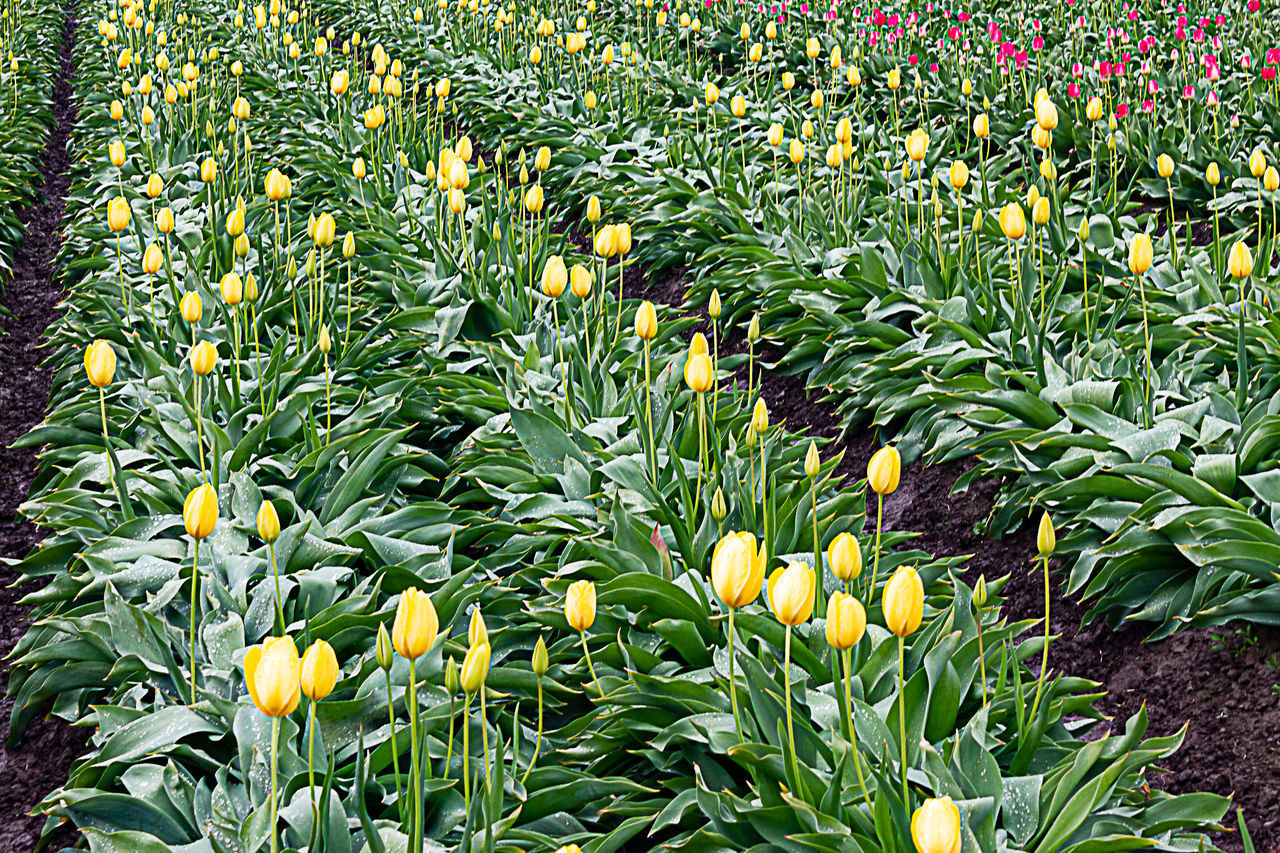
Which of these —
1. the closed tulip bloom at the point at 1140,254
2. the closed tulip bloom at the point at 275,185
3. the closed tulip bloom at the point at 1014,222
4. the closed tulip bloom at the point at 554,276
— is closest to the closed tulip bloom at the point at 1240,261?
the closed tulip bloom at the point at 1140,254

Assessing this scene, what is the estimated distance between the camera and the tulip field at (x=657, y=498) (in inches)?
86.0

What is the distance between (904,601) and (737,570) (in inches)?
9.9

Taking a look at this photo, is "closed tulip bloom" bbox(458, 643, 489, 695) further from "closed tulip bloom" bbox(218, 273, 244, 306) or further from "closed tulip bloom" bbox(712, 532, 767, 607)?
"closed tulip bloom" bbox(218, 273, 244, 306)

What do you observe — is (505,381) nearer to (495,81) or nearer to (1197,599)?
(1197,599)

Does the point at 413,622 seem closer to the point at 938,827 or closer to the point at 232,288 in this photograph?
the point at 938,827

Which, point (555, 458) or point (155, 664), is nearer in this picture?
point (155, 664)

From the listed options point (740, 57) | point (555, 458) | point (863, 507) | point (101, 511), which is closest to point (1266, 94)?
point (740, 57)

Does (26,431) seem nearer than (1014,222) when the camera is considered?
No

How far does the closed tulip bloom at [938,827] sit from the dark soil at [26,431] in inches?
73.4

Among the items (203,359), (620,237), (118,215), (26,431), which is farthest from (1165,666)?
(26,431)

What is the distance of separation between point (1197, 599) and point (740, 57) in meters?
7.51

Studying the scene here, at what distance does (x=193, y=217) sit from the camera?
6082 millimetres

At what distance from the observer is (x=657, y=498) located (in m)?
3.17

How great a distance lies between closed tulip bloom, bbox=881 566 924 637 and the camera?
5.59 ft
